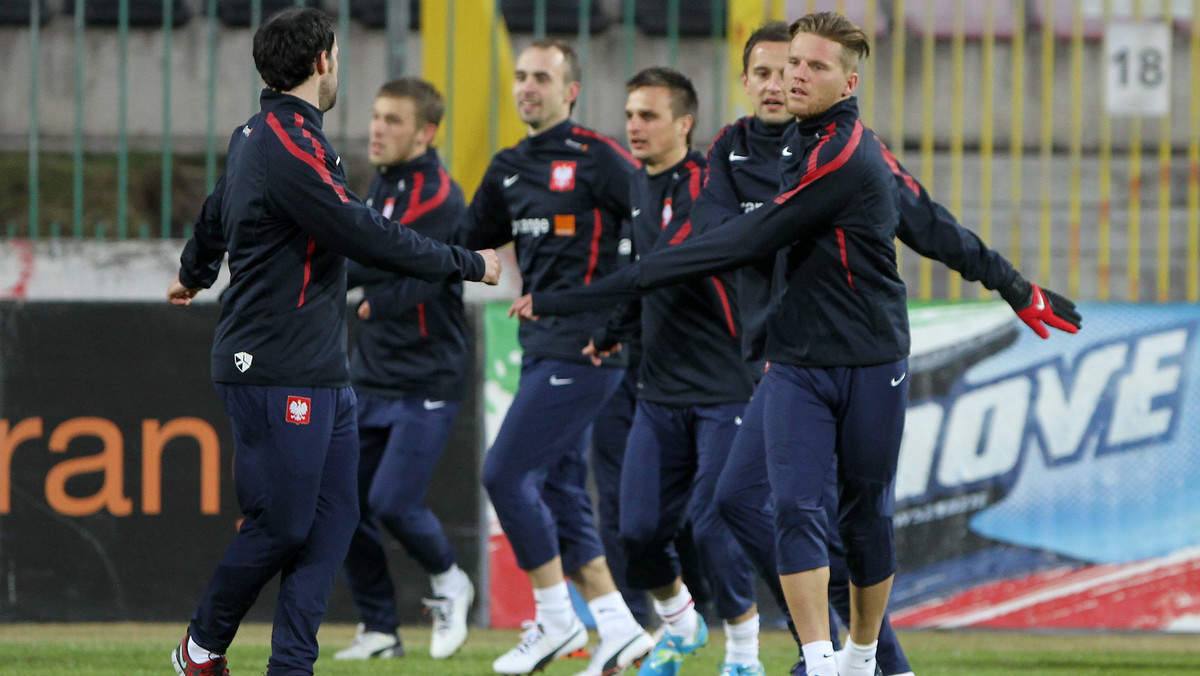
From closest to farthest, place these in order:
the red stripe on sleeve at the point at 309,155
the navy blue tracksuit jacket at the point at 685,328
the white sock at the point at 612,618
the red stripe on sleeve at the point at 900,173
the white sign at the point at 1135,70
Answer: the red stripe on sleeve at the point at 309,155
the red stripe on sleeve at the point at 900,173
the navy blue tracksuit jacket at the point at 685,328
the white sock at the point at 612,618
the white sign at the point at 1135,70

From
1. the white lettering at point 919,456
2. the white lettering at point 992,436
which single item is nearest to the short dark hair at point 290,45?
the white lettering at point 919,456

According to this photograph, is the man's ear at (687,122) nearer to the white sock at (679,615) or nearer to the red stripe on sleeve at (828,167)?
the red stripe on sleeve at (828,167)

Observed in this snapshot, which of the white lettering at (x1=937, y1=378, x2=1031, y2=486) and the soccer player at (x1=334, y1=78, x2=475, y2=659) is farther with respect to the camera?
the white lettering at (x1=937, y1=378, x2=1031, y2=486)

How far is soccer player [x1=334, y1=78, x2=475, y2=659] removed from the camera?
20.3 ft

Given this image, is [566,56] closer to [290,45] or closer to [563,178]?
[563,178]

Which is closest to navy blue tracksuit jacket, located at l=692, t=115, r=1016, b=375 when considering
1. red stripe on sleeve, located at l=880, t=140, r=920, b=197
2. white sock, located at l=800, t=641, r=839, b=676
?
red stripe on sleeve, located at l=880, t=140, r=920, b=197

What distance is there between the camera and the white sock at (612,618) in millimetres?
5578

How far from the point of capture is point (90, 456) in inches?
285

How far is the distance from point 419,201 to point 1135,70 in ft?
13.5

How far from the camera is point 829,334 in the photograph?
14.3 feet

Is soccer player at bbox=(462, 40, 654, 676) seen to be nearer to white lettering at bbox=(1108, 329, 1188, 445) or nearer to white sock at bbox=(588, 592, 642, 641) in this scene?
white sock at bbox=(588, 592, 642, 641)

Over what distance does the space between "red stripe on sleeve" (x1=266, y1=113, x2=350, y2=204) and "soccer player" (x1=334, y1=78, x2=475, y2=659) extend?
1.94 meters

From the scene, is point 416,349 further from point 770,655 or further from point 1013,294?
point 1013,294

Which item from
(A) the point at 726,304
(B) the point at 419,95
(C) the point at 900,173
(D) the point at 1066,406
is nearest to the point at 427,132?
(B) the point at 419,95
